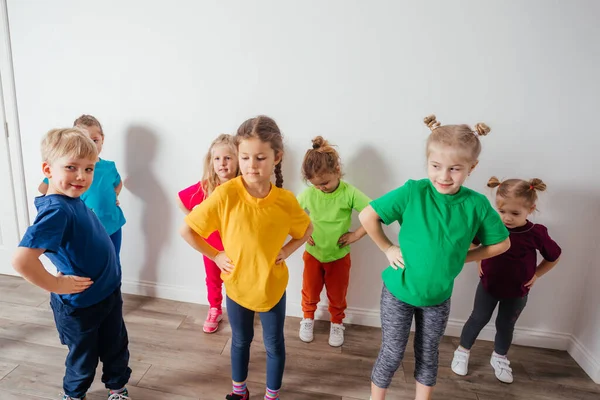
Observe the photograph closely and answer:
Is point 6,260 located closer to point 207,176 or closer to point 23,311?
point 23,311

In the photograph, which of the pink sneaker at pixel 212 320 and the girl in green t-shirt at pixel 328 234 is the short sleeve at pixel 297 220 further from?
the pink sneaker at pixel 212 320

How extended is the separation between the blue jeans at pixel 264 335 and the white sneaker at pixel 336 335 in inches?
22.3

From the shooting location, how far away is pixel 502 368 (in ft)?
5.88

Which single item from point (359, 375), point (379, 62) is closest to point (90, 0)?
point (379, 62)

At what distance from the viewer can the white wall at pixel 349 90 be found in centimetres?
172

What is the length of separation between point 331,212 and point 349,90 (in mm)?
640

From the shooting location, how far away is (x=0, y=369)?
1.67 meters

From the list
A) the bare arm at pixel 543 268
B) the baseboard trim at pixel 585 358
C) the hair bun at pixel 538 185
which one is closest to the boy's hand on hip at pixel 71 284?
the hair bun at pixel 538 185

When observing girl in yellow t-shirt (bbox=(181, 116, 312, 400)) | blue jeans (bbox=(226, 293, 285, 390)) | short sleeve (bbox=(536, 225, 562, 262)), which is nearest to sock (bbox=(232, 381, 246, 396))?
blue jeans (bbox=(226, 293, 285, 390))

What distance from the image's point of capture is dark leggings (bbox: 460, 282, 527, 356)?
68.5 inches

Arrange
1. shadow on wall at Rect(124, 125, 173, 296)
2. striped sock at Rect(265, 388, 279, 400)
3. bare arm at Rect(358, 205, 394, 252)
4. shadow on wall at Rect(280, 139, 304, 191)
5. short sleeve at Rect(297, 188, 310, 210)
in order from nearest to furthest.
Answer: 1. bare arm at Rect(358, 205, 394, 252)
2. striped sock at Rect(265, 388, 279, 400)
3. short sleeve at Rect(297, 188, 310, 210)
4. shadow on wall at Rect(280, 139, 304, 191)
5. shadow on wall at Rect(124, 125, 173, 296)

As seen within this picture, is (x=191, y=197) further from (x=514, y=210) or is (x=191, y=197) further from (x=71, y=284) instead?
(x=514, y=210)

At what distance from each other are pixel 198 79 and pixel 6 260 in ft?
6.41

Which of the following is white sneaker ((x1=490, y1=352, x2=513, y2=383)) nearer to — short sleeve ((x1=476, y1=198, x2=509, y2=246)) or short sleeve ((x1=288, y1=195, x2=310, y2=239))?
short sleeve ((x1=476, y1=198, x2=509, y2=246))
